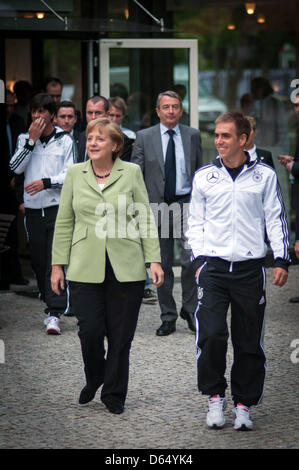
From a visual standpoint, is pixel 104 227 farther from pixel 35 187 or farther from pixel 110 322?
pixel 35 187

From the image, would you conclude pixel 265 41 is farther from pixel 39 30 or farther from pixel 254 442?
pixel 254 442

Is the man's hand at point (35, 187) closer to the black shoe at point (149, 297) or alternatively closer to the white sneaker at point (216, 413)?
the black shoe at point (149, 297)

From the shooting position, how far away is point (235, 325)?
6.28 metres

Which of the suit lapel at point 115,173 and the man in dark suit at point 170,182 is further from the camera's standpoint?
the man in dark suit at point 170,182

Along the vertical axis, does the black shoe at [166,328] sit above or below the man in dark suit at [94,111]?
below

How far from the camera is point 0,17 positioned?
11367 mm

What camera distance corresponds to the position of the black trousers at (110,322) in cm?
648

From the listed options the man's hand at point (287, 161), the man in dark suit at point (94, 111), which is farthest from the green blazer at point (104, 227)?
the man's hand at point (287, 161)

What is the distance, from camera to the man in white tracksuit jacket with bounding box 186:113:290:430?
20.3ft

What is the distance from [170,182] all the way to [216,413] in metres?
3.42

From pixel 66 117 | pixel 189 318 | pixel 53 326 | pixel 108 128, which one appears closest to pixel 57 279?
pixel 108 128

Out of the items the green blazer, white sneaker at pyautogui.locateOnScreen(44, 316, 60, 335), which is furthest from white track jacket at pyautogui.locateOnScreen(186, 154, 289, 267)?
white sneaker at pyautogui.locateOnScreen(44, 316, 60, 335)

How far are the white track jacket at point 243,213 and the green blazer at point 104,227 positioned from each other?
46cm

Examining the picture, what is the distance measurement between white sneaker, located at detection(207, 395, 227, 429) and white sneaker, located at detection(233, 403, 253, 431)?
9 cm
